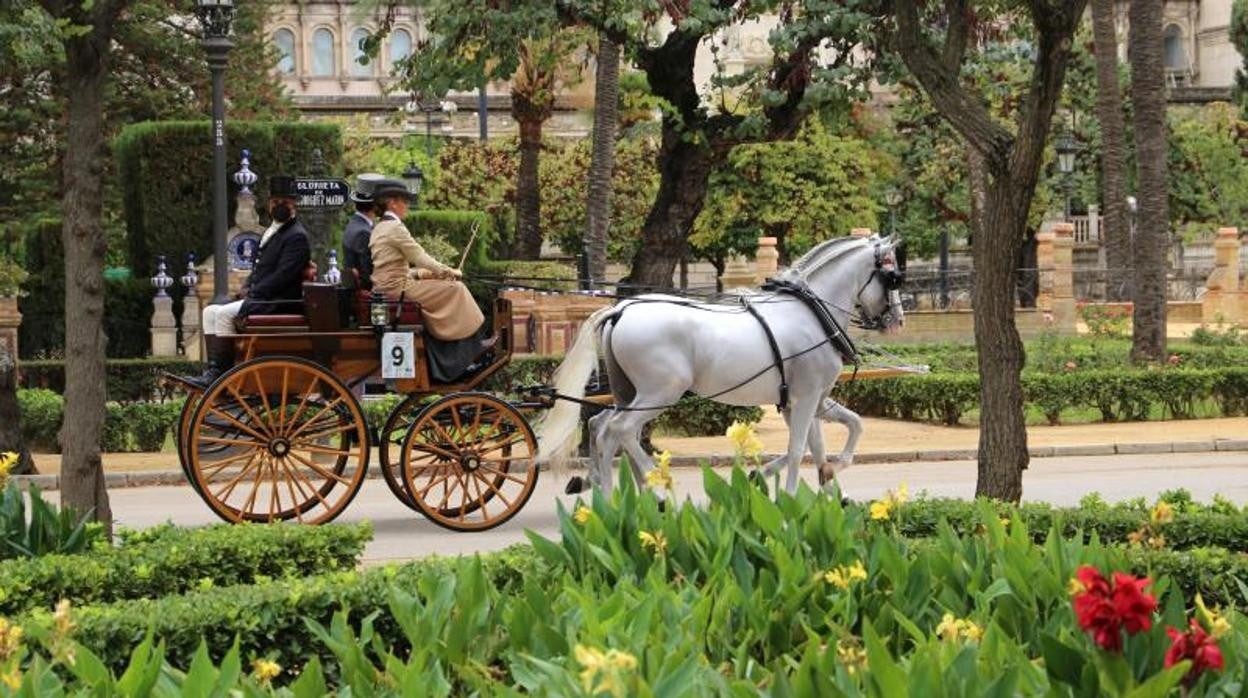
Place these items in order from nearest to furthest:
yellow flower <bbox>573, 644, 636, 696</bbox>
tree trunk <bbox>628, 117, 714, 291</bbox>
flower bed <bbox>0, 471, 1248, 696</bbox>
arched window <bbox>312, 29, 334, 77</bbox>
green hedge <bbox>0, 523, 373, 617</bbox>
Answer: yellow flower <bbox>573, 644, 636, 696</bbox> → flower bed <bbox>0, 471, 1248, 696</bbox> → green hedge <bbox>0, 523, 373, 617</bbox> → tree trunk <bbox>628, 117, 714, 291</bbox> → arched window <bbox>312, 29, 334, 77</bbox>

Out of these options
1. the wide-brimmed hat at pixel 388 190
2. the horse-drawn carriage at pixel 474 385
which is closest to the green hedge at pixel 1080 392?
the horse-drawn carriage at pixel 474 385

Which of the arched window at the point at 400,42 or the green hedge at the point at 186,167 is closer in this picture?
the green hedge at the point at 186,167

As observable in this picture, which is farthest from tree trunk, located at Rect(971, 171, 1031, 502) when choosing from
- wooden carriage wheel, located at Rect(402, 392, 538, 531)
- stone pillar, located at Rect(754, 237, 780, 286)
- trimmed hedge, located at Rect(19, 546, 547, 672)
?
stone pillar, located at Rect(754, 237, 780, 286)

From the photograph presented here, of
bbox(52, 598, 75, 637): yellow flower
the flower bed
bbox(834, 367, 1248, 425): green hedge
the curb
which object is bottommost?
the curb

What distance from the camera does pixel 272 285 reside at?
1512 centimetres

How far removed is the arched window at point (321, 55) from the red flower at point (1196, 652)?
95.2 m

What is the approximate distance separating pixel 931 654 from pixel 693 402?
59.6 feet

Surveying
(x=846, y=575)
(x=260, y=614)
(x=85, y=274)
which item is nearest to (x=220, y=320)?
(x=85, y=274)

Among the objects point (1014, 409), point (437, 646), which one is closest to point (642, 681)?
point (437, 646)

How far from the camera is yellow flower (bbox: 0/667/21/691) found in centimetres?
562

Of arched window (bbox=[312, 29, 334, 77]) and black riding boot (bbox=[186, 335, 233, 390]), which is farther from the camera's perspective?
arched window (bbox=[312, 29, 334, 77])

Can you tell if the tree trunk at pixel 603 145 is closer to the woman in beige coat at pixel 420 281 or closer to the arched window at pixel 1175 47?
the woman in beige coat at pixel 420 281

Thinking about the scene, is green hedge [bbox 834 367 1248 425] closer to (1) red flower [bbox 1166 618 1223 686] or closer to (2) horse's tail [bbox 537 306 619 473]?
(2) horse's tail [bbox 537 306 619 473]

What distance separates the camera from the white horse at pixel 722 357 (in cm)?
1466
